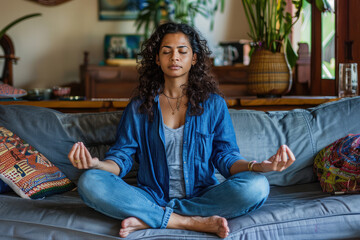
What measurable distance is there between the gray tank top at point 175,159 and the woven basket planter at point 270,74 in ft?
2.88

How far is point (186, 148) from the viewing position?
173cm

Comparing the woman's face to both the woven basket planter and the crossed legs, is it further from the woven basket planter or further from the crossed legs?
the woven basket planter

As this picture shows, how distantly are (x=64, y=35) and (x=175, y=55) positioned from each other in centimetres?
326

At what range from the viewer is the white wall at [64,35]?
4.64 m

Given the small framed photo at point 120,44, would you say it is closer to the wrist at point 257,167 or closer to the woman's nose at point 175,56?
the woman's nose at point 175,56

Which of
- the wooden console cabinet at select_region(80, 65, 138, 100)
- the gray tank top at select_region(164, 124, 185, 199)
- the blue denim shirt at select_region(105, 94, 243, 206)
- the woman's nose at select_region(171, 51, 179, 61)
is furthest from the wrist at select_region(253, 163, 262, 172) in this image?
the wooden console cabinet at select_region(80, 65, 138, 100)

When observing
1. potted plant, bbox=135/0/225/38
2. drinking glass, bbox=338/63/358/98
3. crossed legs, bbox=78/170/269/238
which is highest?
potted plant, bbox=135/0/225/38

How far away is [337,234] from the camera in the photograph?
1.52 meters

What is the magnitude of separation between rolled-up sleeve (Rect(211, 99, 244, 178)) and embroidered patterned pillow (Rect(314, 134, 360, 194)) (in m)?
0.40

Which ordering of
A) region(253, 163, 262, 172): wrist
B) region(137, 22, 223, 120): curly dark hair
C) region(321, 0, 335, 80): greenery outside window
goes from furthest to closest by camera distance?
region(321, 0, 335, 80): greenery outside window → region(137, 22, 223, 120): curly dark hair → region(253, 163, 262, 172): wrist

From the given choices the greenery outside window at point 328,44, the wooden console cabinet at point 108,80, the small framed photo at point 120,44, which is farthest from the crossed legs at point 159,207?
the small framed photo at point 120,44

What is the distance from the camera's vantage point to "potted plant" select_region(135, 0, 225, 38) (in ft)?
14.5

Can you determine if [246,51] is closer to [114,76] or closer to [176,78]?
[114,76]

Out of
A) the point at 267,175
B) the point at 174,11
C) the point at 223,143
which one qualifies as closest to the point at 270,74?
the point at 267,175
